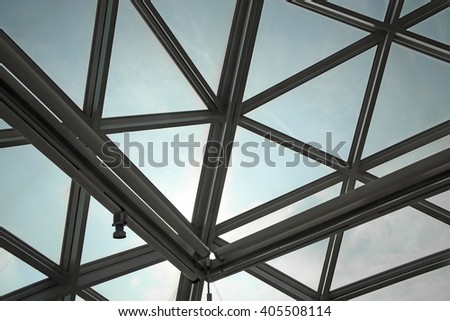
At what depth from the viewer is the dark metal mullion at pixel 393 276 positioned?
71.9 feet

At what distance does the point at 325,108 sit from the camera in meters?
20.6

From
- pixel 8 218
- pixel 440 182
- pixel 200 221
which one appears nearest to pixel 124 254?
pixel 200 221

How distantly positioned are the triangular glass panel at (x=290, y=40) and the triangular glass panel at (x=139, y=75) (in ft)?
8.58

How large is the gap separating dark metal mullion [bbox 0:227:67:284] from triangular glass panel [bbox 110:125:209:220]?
4.05 metres

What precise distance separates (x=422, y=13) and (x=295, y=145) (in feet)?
19.9

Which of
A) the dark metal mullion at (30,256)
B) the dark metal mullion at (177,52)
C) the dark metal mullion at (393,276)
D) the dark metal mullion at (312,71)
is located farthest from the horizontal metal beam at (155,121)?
the dark metal mullion at (393,276)

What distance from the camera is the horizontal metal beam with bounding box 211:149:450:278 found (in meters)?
16.4

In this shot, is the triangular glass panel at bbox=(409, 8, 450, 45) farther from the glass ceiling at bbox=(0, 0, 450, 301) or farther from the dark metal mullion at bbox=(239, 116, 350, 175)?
the dark metal mullion at bbox=(239, 116, 350, 175)

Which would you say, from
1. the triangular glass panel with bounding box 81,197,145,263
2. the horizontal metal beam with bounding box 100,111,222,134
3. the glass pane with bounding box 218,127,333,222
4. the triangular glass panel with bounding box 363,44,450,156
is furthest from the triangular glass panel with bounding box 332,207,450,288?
the triangular glass panel with bounding box 81,197,145,263

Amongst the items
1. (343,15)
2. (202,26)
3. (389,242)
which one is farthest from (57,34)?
(389,242)

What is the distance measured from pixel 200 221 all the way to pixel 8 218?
24.0ft
